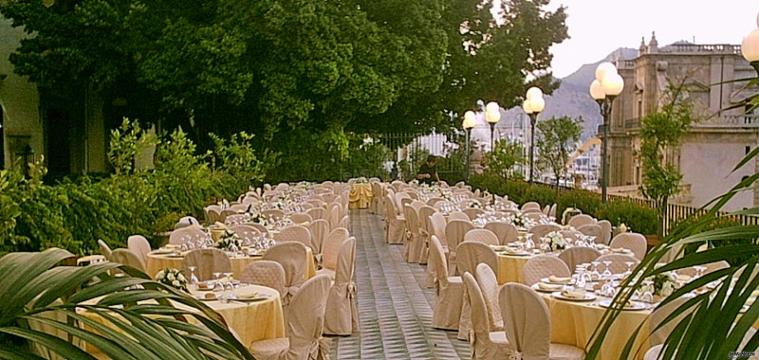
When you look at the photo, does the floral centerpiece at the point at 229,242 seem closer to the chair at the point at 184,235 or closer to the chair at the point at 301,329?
the chair at the point at 184,235

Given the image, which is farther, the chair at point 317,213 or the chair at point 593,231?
the chair at point 317,213

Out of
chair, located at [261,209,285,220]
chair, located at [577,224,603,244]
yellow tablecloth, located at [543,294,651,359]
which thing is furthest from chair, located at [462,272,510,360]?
chair, located at [261,209,285,220]

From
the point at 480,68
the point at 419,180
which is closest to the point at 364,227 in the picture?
the point at 419,180

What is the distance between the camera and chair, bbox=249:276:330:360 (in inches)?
239

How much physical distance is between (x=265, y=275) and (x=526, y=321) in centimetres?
221

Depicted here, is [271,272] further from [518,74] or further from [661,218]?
[518,74]

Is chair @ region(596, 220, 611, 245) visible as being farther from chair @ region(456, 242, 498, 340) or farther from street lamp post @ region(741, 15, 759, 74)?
street lamp post @ region(741, 15, 759, 74)

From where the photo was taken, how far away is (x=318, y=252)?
1106 cm

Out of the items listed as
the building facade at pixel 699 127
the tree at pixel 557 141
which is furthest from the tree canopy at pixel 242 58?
the building facade at pixel 699 127

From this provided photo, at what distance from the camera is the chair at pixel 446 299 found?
8.47 metres

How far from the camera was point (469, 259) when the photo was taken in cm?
827

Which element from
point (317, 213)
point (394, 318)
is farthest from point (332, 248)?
point (317, 213)

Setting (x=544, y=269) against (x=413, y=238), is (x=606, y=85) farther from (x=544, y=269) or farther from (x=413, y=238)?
(x=544, y=269)

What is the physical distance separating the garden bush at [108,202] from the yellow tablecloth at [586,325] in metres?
3.92
